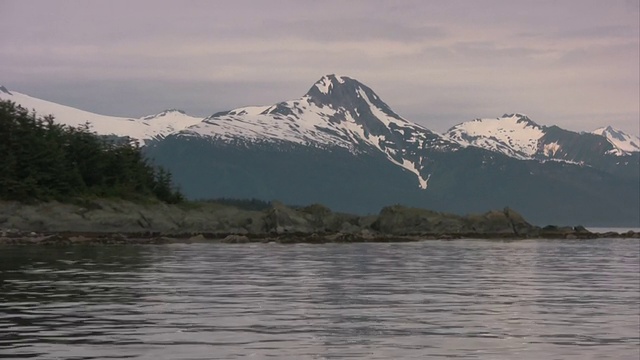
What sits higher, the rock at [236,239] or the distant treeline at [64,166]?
the distant treeline at [64,166]

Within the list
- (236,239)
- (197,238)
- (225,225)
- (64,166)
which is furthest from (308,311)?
(225,225)

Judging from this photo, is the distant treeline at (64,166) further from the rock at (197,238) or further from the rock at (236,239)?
the rock at (236,239)

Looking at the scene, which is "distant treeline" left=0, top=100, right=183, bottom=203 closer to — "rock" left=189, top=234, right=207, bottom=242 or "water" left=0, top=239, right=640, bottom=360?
"rock" left=189, top=234, right=207, bottom=242

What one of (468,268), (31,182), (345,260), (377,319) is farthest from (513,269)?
(31,182)

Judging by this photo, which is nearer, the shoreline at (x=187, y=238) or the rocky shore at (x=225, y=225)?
the shoreline at (x=187, y=238)

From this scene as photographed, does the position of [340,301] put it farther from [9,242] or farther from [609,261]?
[9,242]

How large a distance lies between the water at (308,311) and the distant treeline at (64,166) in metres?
58.4

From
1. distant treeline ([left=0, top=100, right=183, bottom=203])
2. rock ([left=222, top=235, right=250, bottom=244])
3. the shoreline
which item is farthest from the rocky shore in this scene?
distant treeline ([left=0, top=100, right=183, bottom=203])

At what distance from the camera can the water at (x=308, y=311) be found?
2923 centimetres

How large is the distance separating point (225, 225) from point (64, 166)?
20.5 meters

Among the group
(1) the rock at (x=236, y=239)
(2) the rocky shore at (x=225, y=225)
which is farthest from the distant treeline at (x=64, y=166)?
(1) the rock at (x=236, y=239)

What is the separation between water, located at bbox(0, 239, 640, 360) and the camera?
2923 centimetres

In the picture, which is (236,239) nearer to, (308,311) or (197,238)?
(197,238)

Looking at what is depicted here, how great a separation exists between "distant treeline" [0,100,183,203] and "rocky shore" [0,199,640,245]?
3.30 meters
